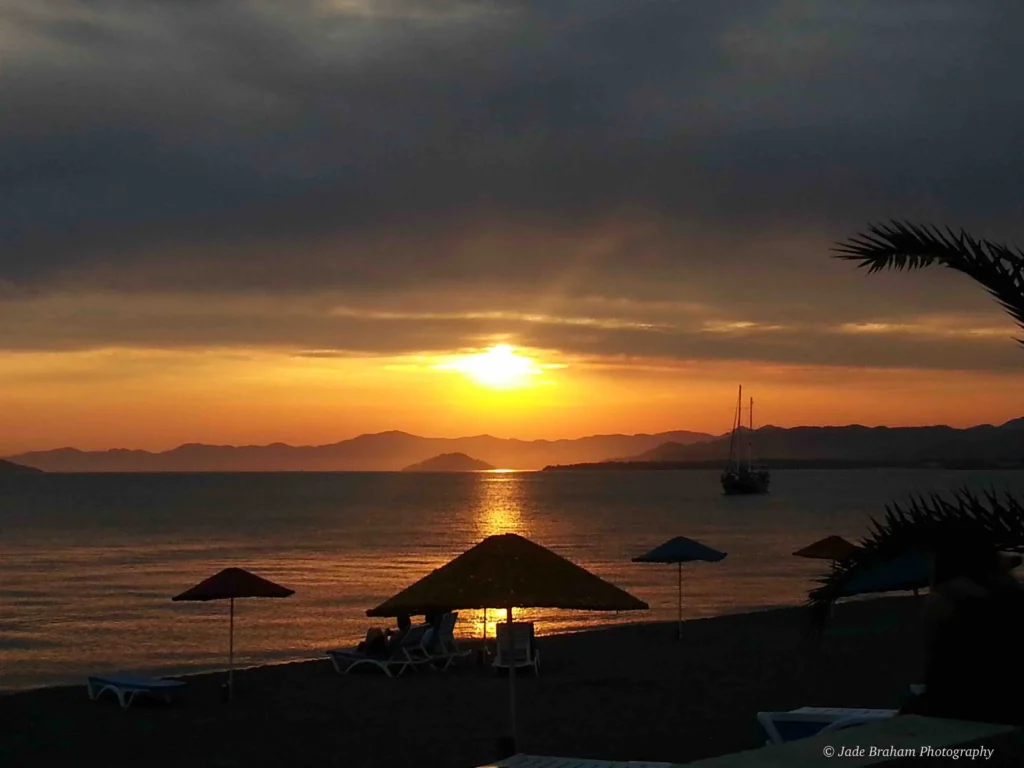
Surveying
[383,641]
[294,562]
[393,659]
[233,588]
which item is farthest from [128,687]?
[294,562]

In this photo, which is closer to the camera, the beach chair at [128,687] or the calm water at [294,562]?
the beach chair at [128,687]

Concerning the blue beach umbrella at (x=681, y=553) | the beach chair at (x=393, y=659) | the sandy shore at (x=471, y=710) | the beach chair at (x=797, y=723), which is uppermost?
the blue beach umbrella at (x=681, y=553)

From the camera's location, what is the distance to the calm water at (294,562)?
28.7m

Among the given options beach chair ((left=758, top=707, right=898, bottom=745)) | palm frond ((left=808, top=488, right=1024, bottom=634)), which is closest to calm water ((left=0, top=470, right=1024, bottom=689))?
palm frond ((left=808, top=488, right=1024, bottom=634))

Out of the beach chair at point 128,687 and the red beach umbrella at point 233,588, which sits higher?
the red beach umbrella at point 233,588

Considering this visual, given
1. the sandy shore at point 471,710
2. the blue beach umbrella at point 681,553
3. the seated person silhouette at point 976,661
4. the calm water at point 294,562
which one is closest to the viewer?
the seated person silhouette at point 976,661

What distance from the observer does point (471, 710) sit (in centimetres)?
1426

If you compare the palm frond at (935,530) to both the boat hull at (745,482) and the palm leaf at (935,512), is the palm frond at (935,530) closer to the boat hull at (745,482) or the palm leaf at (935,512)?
the palm leaf at (935,512)

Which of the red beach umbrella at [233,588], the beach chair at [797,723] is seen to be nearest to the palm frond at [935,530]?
the beach chair at [797,723]

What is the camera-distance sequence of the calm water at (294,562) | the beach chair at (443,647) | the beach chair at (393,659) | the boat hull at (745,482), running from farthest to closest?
the boat hull at (745,482) → the calm water at (294,562) → the beach chair at (443,647) → the beach chair at (393,659)

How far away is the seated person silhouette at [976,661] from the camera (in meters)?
3.76

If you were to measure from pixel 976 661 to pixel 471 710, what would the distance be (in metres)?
11.0

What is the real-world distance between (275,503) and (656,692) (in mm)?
118386

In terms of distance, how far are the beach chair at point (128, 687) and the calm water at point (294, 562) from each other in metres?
8.93
